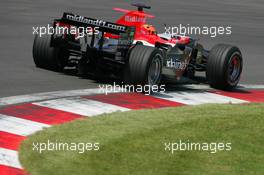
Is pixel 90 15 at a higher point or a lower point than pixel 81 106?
higher

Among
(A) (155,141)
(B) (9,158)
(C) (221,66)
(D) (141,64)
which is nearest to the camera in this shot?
(B) (9,158)

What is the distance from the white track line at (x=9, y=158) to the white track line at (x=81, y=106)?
242 centimetres

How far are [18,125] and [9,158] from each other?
5.55 ft

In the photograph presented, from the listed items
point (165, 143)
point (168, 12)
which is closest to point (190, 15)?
point (168, 12)

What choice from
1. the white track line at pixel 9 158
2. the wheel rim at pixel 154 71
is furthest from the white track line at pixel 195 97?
the white track line at pixel 9 158

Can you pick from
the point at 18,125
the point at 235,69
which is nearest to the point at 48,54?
the point at 235,69

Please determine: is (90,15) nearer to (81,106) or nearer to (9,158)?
(81,106)

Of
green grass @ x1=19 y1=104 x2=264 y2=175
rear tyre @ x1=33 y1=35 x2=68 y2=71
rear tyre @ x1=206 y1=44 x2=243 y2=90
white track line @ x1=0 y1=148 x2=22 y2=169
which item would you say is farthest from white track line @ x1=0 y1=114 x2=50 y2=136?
rear tyre @ x1=206 y1=44 x2=243 y2=90

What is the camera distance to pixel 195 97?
598 inches

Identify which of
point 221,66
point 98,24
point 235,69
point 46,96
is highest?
point 98,24

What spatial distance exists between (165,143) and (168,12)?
16.3 metres

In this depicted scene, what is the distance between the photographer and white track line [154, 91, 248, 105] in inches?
583

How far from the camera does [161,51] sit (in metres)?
15.0

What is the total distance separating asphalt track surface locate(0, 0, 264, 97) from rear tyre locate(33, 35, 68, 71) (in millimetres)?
167
